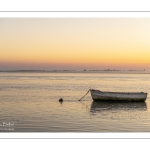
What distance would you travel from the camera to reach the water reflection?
25.1 m

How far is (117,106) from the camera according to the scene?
85.9ft

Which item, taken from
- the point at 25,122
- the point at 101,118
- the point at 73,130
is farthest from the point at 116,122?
the point at 25,122

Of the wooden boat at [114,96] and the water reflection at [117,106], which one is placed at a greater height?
the wooden boat at [114,96]

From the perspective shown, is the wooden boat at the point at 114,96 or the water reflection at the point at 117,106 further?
the wooden boat at the point at 114,96

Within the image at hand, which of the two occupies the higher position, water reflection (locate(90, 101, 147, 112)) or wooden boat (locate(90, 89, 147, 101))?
wooden boat (locate(90, 89, 147, 101))

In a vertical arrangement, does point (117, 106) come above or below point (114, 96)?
below

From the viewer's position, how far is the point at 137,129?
17.0 m

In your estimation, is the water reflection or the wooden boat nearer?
the water reflection

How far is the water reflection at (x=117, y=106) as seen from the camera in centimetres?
2508

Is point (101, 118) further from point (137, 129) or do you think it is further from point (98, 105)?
point (98, 105)
